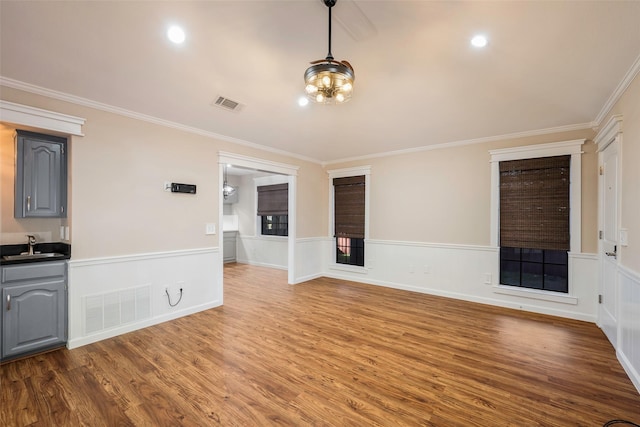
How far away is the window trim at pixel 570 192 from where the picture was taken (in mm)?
3752

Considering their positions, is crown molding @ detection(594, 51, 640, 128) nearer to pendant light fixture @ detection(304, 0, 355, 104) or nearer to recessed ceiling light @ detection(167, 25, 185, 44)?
pendant light fixture @ detection(304, 0, 355, 104)

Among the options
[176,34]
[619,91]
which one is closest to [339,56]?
[176,34]

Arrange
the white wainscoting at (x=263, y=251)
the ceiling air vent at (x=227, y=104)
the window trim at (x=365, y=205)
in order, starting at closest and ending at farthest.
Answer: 1. the ceiling air vent at (x=227, y=104)
2. the window trim at (x=365, y=205)
3. the white wainscoting at (x=263, y=251)

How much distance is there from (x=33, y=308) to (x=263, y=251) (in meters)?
5.12

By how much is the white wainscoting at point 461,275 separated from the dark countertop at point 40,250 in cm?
458

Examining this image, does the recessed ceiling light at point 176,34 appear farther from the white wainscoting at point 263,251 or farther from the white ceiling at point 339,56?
the white wainscoting at point 263,251

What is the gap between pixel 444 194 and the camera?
4.83 metres

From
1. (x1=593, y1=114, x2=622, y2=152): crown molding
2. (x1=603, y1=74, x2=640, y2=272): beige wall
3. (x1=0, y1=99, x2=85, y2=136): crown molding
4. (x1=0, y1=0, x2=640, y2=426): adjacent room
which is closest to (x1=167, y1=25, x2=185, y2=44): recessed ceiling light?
(x1=0, y1=0, x2=640, y2=426): adjacent room

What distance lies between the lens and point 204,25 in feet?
7.65

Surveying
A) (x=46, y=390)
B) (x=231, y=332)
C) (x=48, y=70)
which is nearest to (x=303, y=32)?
(x=48, y=70)

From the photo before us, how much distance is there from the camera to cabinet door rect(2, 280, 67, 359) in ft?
8.55

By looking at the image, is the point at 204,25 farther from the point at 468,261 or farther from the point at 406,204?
the point at 468,261

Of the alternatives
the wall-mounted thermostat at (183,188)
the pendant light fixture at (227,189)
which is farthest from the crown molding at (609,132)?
the pendant light fixture at (227,189)

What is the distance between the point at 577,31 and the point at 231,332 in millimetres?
4500
